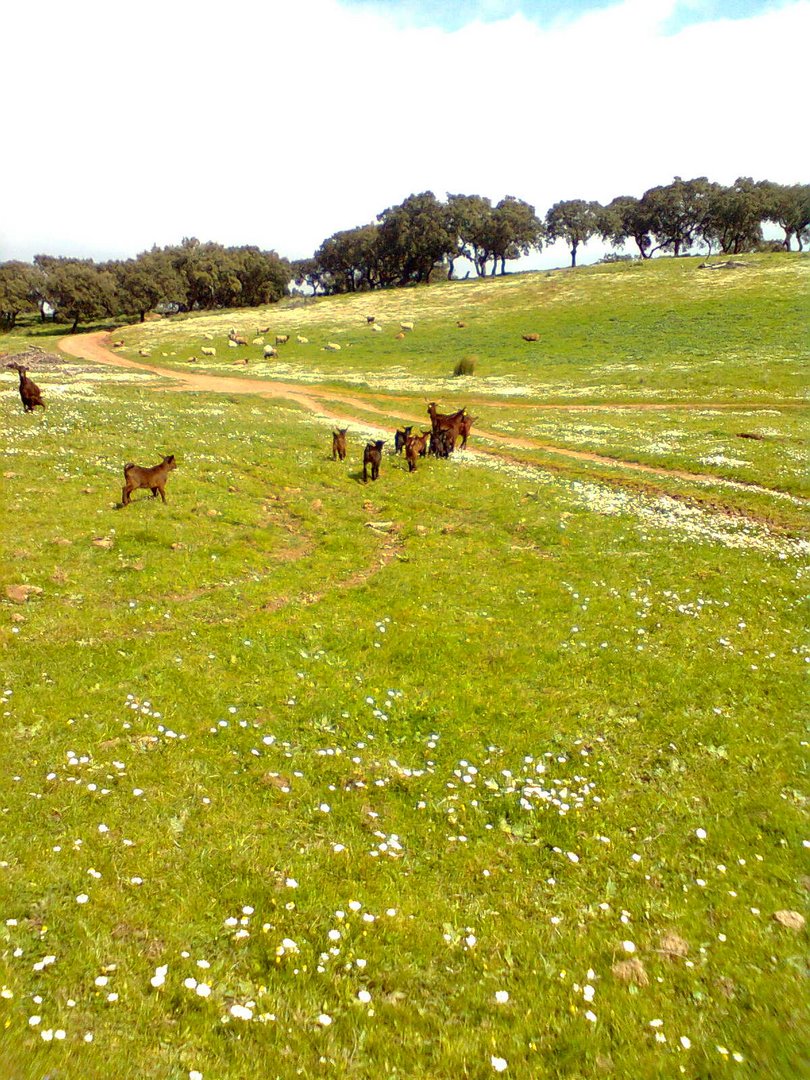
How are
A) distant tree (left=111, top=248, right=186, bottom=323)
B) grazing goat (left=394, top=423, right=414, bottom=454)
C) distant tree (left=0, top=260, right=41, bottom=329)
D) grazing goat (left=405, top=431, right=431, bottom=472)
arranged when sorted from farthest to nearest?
distant tree (left=111, top=248, right=186, bottom=323) < distant tree (left=0, top=260, right=41, bottom=329) < grazing goat (left=394, top=423, right=414, bottom=454) < grazing goat (left=405, top=431, right=431, bottom=472)

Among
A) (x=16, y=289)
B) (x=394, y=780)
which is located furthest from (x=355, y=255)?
(x=394, y=780)

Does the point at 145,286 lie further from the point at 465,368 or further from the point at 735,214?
the point at 735,214

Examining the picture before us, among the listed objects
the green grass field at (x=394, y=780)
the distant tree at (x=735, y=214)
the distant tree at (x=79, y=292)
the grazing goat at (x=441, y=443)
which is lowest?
the green grass field at (x=394, y=780)

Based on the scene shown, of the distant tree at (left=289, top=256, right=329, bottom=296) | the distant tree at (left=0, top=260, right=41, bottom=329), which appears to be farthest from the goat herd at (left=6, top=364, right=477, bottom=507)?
the distant tree at (left=289, top=256, right=329, bottom=296)

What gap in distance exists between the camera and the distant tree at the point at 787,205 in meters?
A: 120

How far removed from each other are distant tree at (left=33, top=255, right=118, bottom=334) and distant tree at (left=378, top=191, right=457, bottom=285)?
6289cm

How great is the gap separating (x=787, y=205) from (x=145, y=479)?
153 meters

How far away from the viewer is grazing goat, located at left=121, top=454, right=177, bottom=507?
20094mm

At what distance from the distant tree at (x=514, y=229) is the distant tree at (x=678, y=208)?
87.4 feet

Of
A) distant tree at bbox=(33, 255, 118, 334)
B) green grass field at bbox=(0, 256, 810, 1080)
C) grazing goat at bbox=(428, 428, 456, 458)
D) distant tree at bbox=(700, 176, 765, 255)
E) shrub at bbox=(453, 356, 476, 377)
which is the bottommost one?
green grass field at bbox=(0, 256, 810, 1080)

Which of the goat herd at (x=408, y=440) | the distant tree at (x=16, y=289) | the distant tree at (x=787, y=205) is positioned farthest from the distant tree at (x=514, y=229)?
the goat herd at (x=408, y=440)

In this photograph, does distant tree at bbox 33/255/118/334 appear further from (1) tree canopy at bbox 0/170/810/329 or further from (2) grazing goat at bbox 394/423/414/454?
(2) grazing goat at bbox 394/423/414/454

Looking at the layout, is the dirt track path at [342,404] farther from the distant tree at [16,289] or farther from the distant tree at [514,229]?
the distant tree at [514,229]

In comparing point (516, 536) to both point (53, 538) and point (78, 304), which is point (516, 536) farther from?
point (78, 304)
